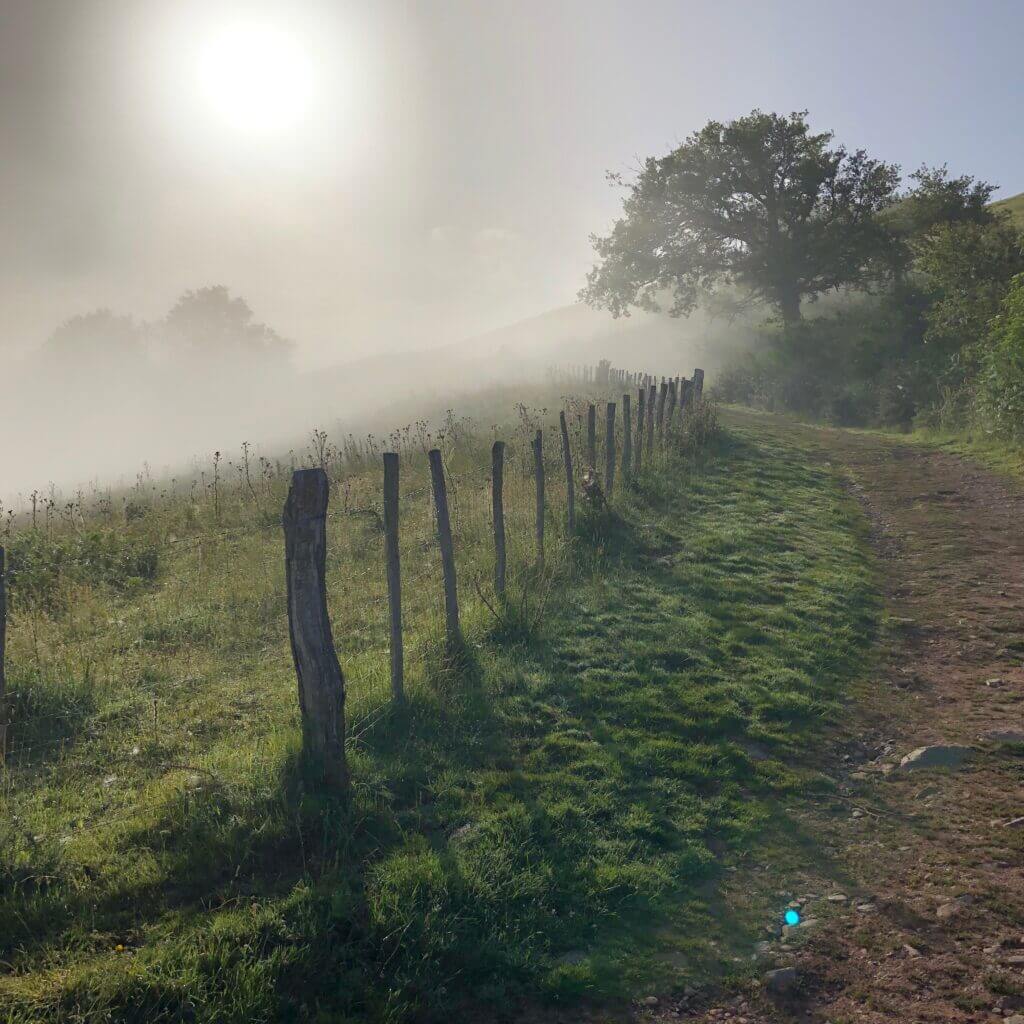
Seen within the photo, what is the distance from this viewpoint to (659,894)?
15.4 feet

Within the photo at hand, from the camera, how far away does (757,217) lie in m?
38.6

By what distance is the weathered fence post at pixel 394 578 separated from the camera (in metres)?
6.87

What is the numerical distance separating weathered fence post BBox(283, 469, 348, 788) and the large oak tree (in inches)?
1422

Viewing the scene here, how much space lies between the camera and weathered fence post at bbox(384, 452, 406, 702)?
6.87 meters

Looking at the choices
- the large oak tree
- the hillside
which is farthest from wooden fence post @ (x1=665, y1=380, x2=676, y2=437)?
the hillside

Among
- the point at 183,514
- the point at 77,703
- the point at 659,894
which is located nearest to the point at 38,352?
the point at 183,514

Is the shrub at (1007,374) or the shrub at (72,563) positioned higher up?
the shrub at (1007,374)

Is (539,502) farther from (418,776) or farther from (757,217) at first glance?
(757,217)

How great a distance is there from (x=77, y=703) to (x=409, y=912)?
15.2 feet

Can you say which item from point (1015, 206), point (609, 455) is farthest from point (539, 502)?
point (1015, 206)

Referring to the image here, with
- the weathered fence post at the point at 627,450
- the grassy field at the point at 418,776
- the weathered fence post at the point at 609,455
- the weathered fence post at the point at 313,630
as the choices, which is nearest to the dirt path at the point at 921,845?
the grassy field at the point at 418,776

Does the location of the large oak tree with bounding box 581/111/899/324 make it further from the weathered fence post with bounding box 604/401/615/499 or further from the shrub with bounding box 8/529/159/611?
the shrub with bounding box 8/529/159/611

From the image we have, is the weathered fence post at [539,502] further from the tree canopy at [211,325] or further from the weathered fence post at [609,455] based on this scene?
the tree canopy at [211,325]

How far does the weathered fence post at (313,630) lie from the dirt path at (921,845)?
2.73 meters
